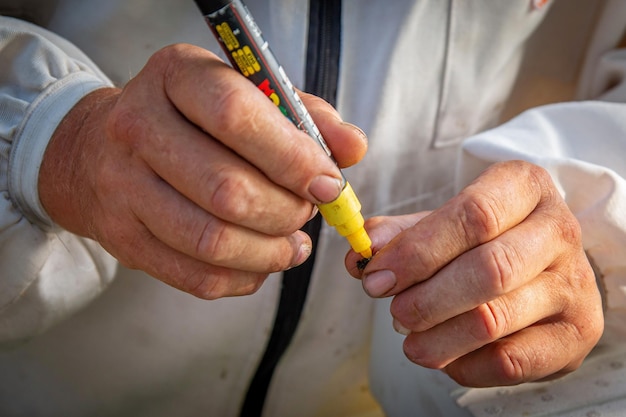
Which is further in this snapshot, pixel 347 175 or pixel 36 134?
pixel 347 175

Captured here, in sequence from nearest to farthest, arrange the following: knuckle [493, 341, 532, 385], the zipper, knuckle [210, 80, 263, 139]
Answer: knuckle [210, 80, 263, 139] → knuckle [493, 341, 532, 385] → the zipper

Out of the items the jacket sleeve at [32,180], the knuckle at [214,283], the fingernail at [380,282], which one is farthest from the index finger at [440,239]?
the jacket sleeve at [32,180]

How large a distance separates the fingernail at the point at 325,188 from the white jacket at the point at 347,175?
0.26 m

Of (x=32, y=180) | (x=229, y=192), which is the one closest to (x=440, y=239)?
(x=229, y=192)

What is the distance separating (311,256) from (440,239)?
0.27m

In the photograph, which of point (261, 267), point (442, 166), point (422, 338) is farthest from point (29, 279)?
point (442, 166)

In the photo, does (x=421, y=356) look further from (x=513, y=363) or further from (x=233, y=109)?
(x=233, y=109)

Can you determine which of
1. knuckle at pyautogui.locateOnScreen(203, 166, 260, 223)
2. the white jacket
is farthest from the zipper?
knuckle at pyautogui.locateOnScreen(203, 166, 260, 223)

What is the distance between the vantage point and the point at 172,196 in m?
0.41

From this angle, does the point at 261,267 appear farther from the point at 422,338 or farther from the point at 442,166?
the point at 442,166

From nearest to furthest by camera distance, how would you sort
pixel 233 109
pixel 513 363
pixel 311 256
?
1. pixel 233 109
2. pixel 513 363
3. pixel 311 256

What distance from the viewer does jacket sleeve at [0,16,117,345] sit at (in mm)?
522

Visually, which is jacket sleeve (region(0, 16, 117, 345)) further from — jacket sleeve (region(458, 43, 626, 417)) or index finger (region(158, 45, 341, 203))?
jacket sleeve (region(458, 43, 626, 417))

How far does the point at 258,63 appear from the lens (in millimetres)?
391
